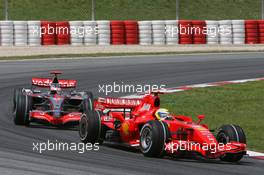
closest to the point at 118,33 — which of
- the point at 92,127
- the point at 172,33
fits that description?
the point at 172,33

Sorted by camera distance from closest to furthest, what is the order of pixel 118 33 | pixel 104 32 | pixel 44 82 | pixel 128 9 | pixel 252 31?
1. pixel 44 82
2. pixel 104 32
3. pixel 118 33
4. pixel 252 31
5. pixel 128 9

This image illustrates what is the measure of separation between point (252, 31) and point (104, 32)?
6804 mm

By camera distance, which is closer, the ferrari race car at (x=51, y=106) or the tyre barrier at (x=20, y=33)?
the ferrari race car at (x=51, y=106)

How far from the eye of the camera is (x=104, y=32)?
1367 inches

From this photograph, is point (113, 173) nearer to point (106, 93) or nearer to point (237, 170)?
point (237, 170)

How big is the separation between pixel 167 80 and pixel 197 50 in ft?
38.1

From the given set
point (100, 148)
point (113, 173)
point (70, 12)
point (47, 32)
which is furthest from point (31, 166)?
point (70, 12)

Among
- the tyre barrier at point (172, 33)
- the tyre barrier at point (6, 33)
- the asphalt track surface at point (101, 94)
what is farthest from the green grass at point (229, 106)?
the tyre barrier at point (6, 33)

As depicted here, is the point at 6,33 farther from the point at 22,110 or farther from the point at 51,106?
the point at 22,110

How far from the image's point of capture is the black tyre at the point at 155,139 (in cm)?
1180

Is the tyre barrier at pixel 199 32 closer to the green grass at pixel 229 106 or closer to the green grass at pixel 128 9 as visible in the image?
the green grass at pixel 128 9

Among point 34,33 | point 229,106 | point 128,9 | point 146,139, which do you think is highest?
point 128,9

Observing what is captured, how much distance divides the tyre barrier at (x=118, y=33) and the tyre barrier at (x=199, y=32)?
10.4 feet

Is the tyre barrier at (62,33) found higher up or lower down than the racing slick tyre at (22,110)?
higher up
